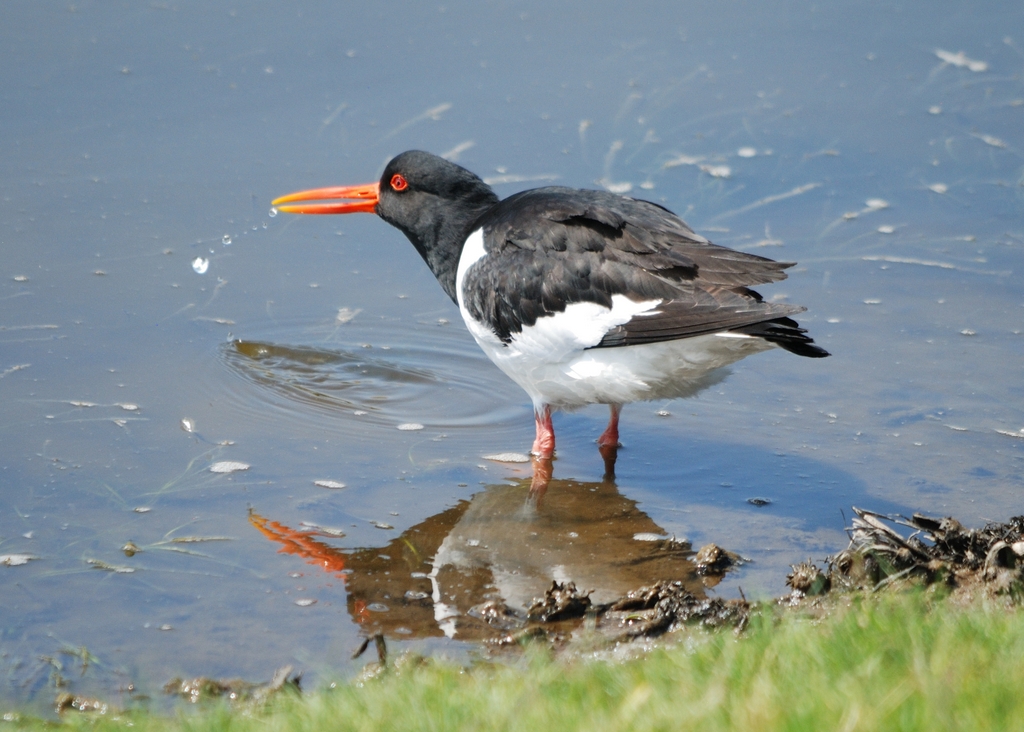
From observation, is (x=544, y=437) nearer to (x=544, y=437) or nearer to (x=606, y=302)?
(x=544, y=437)

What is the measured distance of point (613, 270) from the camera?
5199 millimetres

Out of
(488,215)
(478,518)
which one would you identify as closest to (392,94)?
(488,215)

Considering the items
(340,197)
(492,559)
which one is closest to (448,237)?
(340,197)

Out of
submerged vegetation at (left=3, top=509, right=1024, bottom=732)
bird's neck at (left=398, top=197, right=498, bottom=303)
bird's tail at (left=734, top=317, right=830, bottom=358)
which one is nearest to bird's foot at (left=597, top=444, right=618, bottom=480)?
bird's neck at (left=398, top=197, right=498, bottom=303)

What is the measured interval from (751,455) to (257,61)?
21.3ft

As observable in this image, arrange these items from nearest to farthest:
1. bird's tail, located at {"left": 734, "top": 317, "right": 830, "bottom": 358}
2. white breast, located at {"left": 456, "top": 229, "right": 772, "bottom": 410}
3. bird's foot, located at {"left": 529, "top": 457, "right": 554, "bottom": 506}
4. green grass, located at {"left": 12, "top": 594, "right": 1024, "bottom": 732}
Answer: green grass, located at {"left": 12, "top": 594, "right": 1024, "bottom": 732} → bird's tail, located at {"left": 734, "top": 317, "right": 830, "bottom": 358} → white breast, located at {"left": 456, "top": 229, "right": 772, "bottom": 410} → bird's foot, located at {"left": 529, "top": 457, "right": 554, "bottom": 506}

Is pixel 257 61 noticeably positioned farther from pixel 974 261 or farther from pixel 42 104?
pixel 974 261

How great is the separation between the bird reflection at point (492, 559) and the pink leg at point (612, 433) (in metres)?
0.55

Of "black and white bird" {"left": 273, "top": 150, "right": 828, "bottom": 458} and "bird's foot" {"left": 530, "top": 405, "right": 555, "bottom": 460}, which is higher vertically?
"black and white bird" {"left": 273, "top": 150, "right": 828, "bottom": 458}

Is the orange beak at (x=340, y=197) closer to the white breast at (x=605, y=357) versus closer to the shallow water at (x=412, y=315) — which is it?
the shallow water at (x=412, y=315)

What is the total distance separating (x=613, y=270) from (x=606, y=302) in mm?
161

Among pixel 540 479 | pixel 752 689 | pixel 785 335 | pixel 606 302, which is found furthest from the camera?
pixel 540 479

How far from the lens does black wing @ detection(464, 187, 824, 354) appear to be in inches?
194

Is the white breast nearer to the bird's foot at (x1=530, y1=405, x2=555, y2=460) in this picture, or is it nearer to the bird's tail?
the bird's tail
